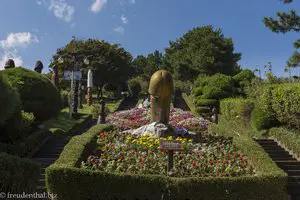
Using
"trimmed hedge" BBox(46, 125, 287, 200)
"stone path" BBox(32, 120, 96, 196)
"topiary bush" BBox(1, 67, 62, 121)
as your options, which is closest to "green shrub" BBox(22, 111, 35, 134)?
"stone path" BBox(32, 120, 96, 196)

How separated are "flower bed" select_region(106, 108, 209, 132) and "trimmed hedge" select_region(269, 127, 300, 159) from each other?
4203 millimetres

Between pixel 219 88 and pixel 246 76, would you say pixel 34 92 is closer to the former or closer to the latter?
pixel 219 88

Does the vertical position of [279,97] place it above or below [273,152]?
above

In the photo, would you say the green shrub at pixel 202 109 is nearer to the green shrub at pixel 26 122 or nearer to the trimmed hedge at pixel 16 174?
the green shrub at pixel 26 122

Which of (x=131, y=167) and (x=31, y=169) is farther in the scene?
(x=131, y=167)

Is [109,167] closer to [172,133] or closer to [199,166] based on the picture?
[199,166]

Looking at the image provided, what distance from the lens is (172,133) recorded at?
13680 mm

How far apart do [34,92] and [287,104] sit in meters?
10.7

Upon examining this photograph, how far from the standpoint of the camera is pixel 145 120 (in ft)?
66.4

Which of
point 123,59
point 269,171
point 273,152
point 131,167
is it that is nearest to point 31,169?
point 131,167

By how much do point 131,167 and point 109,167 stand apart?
1.99 ft

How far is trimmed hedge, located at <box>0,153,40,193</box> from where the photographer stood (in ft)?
20.6

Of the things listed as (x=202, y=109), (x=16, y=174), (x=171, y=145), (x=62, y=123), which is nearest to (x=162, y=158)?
(x=171, y=145)

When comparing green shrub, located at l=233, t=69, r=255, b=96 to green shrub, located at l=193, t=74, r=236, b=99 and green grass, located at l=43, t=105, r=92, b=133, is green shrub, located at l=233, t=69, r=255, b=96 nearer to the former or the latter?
green shrub, located at l=193, t=74, r=236, b=99
